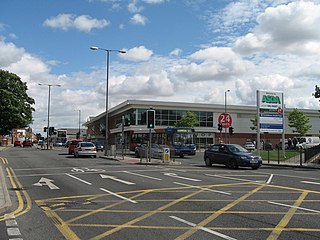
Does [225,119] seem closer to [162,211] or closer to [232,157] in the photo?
[232,157]

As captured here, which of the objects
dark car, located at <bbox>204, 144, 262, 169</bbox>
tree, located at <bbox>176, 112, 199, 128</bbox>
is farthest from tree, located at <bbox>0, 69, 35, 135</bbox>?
dark car, located at <bbox>204, 144, 262, 169</bbox>

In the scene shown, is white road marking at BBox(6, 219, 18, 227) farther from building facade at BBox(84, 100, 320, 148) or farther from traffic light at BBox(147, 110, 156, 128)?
building facade at BBox(84, 100, 320, 148)

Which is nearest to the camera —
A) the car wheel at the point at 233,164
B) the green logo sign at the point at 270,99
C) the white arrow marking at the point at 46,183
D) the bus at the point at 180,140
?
the white arrow marking at the point at 46,183

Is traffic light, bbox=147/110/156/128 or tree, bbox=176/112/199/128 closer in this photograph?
traffic light, bbox=147/110/156/128

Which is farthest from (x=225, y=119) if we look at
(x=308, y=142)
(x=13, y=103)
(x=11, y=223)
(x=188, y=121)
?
(x=11, y=223)

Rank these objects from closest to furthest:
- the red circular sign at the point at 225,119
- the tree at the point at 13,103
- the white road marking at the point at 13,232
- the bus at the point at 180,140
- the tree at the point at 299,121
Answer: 1. the white road marking at the point at 13,232
2. the bus at the point at 180,140
3. the red circular sign at the point at 225,119
4. the tree at the point at 13,103
5. the tree at the point at 299,121

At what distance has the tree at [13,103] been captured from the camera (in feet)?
216

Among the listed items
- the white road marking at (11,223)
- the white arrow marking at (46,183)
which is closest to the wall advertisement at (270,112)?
the white arrow marking at (46,183)

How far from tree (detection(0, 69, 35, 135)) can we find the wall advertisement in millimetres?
45068

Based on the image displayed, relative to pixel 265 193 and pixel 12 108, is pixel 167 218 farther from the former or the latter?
→ pixel 12 108

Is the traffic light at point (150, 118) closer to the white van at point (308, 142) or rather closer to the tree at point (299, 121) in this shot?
the white van at point (308, 142)

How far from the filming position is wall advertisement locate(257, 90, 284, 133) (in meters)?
34.3

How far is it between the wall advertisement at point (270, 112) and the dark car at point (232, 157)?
8758mm

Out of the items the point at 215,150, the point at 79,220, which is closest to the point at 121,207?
the point at 79,220
